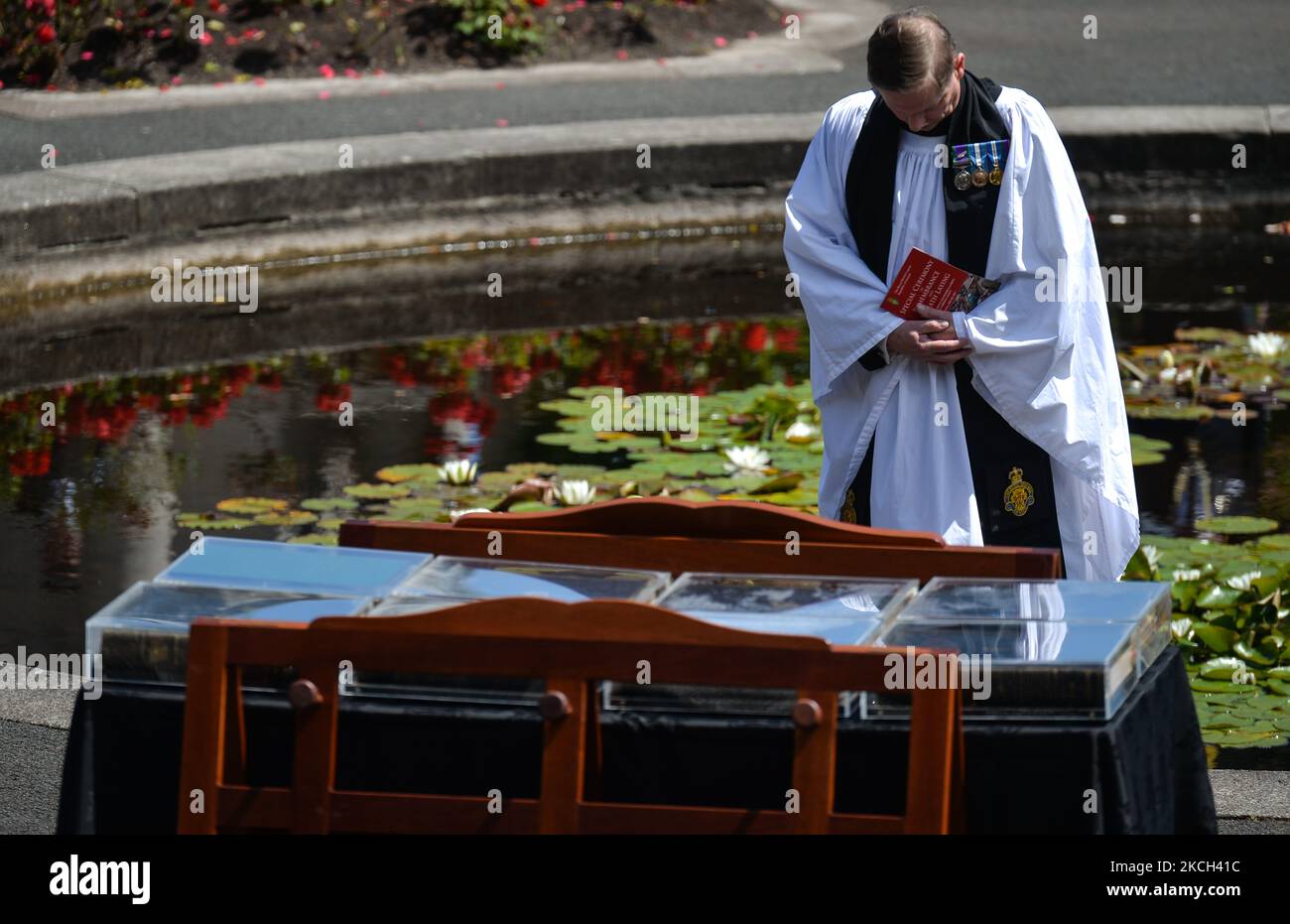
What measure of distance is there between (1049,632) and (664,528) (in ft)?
2.23

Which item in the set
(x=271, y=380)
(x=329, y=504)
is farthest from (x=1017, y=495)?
(x=271, y=380)

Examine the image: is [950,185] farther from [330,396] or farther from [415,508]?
[330,396]

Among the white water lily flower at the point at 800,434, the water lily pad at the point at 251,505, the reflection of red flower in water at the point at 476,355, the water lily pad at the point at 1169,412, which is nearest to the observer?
the water lily pad at the point at 251,505

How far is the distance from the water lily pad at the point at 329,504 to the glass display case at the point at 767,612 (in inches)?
132

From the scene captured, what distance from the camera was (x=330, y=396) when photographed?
25.4 ft

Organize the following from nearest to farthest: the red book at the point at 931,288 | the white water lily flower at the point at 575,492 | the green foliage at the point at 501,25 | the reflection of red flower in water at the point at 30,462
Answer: the red book at the point at 931,288 → the white water lily flower at the point at 575,492 → the reflection of red flower in water at the point at 30,462 → the green foliage at the point at 501,25

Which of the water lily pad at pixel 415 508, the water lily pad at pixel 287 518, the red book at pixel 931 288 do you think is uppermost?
the red book at pixel 931 288

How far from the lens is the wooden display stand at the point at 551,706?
2.60 meters

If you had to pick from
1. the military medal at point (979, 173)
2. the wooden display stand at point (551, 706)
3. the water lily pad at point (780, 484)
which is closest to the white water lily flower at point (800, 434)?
the water lily pad at point (780, 484)

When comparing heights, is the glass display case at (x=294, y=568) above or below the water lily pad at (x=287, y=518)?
above

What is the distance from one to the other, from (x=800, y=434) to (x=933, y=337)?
111 inches

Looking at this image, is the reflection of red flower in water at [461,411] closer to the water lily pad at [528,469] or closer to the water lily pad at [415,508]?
the water lily pad at [528,469]

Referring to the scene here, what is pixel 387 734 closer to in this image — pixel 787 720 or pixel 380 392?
pixel 787 720

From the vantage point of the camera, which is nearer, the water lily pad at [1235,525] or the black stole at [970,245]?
the black stole at [970,245]
